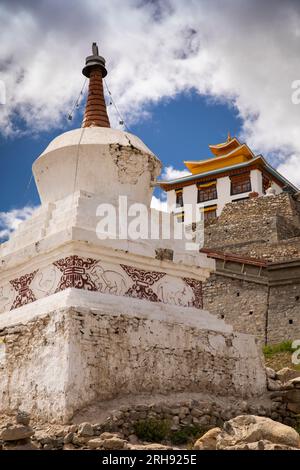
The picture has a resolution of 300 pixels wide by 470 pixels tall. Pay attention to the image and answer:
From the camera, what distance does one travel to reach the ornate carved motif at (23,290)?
814cm

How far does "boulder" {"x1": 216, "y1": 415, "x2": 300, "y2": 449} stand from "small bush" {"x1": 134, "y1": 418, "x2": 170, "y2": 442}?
2.66ft

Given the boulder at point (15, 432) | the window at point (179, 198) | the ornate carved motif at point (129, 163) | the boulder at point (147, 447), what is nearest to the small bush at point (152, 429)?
the boulder at point (147, 447)

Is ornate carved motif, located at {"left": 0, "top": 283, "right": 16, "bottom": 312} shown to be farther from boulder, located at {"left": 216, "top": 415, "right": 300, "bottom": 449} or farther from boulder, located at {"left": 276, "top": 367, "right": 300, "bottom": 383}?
boulder, located at {"left": 276, "top": 367, "right": 300, "bottom": 383}

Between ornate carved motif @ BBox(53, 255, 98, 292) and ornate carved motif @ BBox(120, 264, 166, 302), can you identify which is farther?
ornate carved motif @ BBox(120, 264, 166, 302)

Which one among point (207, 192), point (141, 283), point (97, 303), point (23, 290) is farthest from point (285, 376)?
point (207, 192)

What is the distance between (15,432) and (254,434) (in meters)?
2.13

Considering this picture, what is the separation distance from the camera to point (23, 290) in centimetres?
827

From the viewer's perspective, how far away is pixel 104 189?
872 centimetres

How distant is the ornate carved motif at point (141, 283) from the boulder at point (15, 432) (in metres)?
2.50

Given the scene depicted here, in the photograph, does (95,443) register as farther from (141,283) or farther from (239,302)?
(239,302)

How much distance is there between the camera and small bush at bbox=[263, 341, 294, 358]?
18.5m

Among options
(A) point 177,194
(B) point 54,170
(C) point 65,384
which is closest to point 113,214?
(B) point 54,170

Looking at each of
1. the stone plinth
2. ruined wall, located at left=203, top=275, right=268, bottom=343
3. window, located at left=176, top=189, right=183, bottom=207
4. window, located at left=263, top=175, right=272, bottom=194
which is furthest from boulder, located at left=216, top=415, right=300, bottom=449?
window, located at left=176, top=189, right=183, bottom=207

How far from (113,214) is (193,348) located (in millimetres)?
2025
